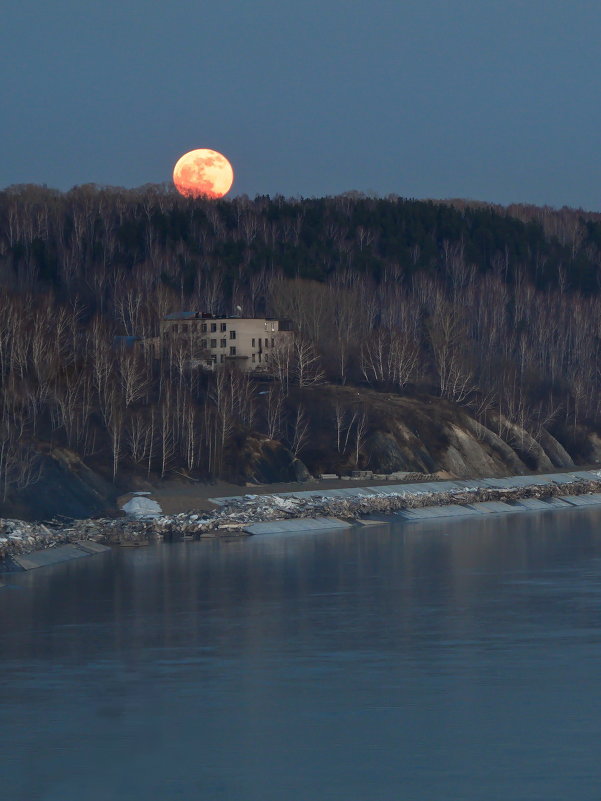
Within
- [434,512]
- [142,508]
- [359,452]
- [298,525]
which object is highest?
[359,452]

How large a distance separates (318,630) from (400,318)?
70.3 metres

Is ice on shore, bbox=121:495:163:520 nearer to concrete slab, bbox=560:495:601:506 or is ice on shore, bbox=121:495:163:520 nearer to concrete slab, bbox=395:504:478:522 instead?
concrete slab, bbox=395:504:478:522

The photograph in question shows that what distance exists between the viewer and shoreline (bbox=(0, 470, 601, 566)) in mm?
44875

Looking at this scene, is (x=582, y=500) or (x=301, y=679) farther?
(x=582, y=500)

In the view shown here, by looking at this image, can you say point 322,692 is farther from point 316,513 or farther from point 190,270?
point 190,270

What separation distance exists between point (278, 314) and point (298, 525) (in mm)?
42723

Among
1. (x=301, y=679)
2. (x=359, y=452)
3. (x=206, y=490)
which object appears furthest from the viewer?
(x=359, y=452)

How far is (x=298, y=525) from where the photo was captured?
52.4m

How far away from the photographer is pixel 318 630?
98.4 ft

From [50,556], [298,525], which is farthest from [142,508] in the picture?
[50,556]

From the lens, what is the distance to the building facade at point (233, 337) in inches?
3100

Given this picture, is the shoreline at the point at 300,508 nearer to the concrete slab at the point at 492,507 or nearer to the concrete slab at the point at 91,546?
the concrete slab at the point at 492,507

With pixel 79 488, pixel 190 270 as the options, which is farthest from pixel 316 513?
pixel 190 270

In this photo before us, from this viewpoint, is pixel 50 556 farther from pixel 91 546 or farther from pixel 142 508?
pixel 142 508
